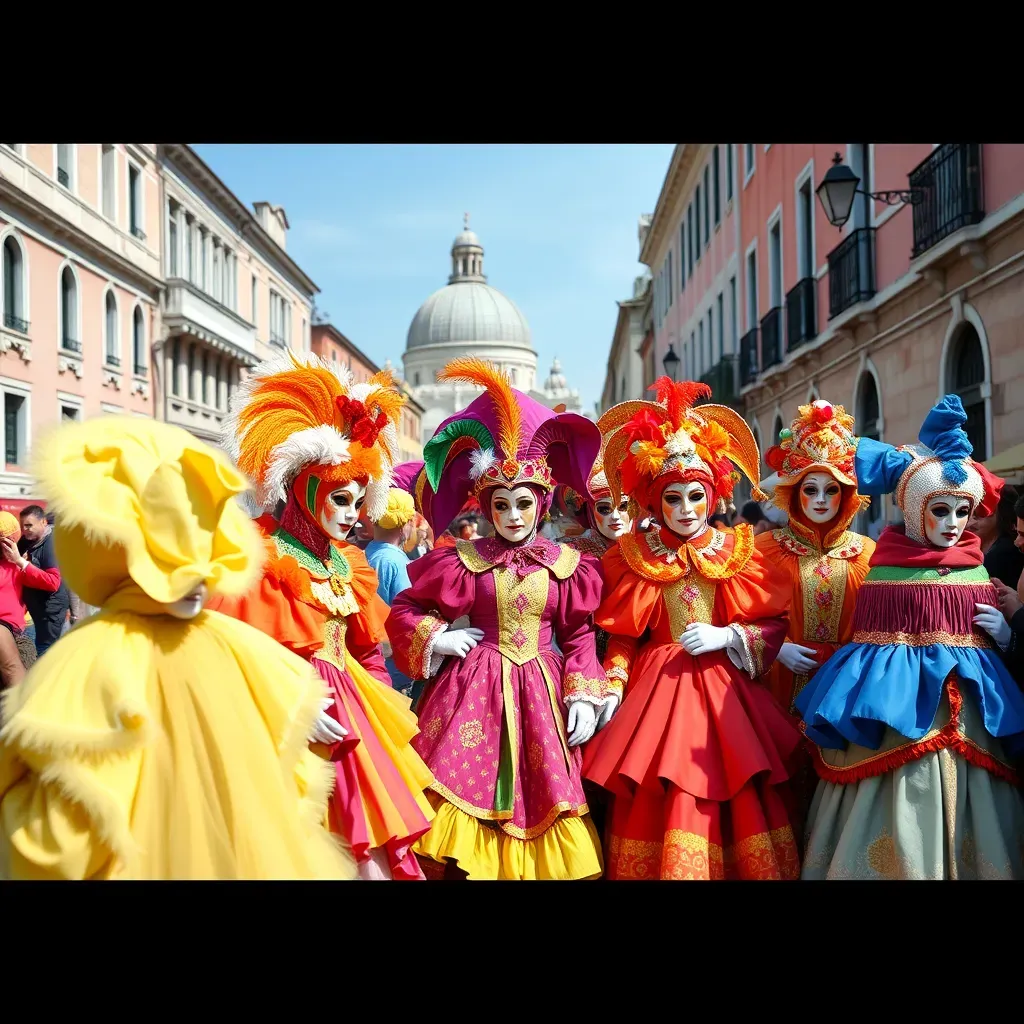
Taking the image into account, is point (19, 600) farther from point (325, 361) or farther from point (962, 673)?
point (962, 673)

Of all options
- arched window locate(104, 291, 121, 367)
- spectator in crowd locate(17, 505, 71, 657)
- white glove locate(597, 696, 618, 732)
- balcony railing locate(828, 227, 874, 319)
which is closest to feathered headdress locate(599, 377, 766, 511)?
white glove locate(597, 696, 618, 732)

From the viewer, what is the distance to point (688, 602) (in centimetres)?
439

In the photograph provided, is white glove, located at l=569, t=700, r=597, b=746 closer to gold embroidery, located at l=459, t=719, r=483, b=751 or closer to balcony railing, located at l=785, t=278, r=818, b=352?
gold embroidery, located at l=459, t=719, r=483, b=751

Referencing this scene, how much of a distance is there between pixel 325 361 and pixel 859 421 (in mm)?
11935

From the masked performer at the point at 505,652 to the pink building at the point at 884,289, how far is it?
20.1 feet

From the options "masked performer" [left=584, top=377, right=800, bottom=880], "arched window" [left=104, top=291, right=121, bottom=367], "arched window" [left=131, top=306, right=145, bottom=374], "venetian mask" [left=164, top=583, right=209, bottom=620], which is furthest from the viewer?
"arched window" [left=131, top=306, right=145, bottom=374]

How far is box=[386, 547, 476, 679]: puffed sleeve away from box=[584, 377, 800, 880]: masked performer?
619 millimetres

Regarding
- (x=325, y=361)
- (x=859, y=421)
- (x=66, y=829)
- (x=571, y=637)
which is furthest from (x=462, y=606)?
(x=859, y=421)

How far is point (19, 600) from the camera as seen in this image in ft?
24.0

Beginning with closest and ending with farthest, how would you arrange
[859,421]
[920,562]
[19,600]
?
[920,562] < [19,600] < [859,421]

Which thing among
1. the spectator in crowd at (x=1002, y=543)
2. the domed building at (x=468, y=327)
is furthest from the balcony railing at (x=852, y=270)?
the domed building at (x=468, y=327)

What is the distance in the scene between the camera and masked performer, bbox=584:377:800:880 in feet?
13.3

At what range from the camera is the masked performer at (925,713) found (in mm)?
3779

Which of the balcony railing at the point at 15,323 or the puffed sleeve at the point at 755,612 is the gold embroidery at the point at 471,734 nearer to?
the puffed sleeve at the point at 755,612
